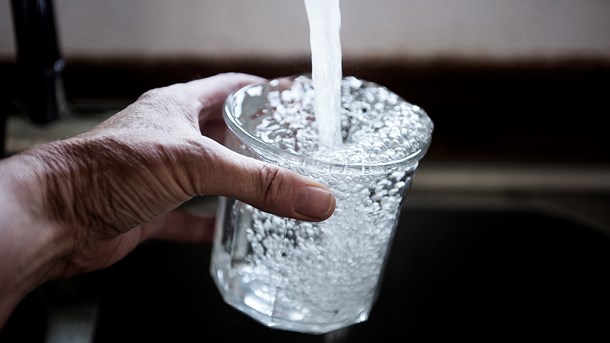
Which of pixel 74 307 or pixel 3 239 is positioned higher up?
pixel 3 239

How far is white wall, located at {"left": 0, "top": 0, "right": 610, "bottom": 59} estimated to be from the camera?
34.7 inches

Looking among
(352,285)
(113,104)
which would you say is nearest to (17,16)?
(113,104)

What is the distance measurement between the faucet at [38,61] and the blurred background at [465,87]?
6cm

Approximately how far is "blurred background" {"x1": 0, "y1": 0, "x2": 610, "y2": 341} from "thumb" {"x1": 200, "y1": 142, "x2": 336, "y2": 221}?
345 millimetres

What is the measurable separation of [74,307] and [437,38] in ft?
1.83

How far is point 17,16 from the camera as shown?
696 millimetres

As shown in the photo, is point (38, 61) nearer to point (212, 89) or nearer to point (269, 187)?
point (212, 89)

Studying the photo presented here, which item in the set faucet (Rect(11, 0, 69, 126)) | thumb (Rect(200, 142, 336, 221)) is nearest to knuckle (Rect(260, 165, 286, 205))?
thumb (Rect(200, 142, 336, 221))

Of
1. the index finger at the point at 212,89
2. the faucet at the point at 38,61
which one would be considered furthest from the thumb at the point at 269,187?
the faucet at the point at 38,61

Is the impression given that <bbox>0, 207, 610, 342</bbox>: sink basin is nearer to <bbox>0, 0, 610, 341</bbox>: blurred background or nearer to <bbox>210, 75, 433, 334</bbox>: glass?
<bbox>0, 0, 610, 341</bbox>: blurred background

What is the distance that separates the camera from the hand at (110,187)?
50 cm

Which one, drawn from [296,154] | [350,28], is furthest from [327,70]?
[350,28]

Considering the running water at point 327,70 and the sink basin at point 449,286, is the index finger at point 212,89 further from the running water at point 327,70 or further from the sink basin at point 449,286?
the sink basin at point 449,286

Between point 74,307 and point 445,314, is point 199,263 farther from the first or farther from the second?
point 445,314
